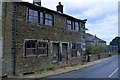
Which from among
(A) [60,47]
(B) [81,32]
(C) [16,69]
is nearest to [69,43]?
(A) [60,47]

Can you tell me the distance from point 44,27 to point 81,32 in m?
12.0

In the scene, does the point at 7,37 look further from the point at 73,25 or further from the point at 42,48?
the point at 73,25

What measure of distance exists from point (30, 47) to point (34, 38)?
1.10 m

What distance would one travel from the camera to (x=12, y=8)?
20812 millimetres

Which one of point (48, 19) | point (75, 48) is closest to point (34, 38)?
point (48, 19)

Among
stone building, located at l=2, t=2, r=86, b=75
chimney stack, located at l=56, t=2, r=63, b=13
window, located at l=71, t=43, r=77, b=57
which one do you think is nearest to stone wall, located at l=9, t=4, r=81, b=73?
stone building, located at l=2, t=2, r=86, b=75

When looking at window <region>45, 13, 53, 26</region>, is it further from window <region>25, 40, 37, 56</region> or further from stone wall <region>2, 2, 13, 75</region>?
stone wall <region>2, 2, 13, 75</region>

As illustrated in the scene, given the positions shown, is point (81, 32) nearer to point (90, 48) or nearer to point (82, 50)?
point (82, 50)

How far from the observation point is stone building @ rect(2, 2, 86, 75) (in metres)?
20.4

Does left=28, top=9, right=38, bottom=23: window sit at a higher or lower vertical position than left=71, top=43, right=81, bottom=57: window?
higher

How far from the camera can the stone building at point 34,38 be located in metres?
20.4

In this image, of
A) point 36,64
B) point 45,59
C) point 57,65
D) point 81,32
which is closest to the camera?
point 36,64

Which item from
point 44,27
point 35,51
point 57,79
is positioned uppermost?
point 44,27

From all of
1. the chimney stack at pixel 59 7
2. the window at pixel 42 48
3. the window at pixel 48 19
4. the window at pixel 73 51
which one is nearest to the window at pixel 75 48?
the window at pixel 73 51
